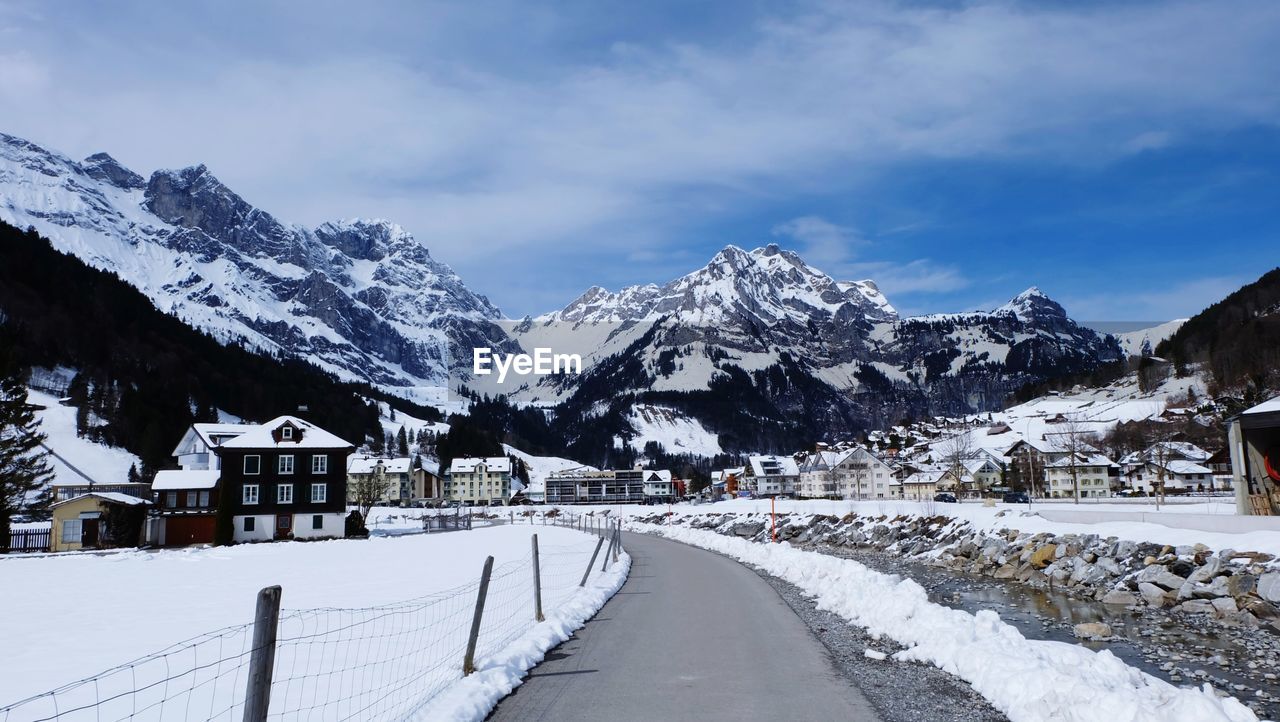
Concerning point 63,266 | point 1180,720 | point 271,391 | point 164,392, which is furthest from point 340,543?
point 63,266

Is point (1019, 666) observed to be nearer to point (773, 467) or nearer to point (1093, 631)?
point (1093, 631)

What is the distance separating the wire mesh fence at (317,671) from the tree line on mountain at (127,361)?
103570 millimetres

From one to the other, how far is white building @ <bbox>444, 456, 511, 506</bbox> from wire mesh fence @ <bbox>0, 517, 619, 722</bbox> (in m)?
165

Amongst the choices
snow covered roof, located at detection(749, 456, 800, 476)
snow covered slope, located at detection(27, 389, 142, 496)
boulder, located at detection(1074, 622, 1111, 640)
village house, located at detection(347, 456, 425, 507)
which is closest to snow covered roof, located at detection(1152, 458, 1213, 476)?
snow covered roof, located at detection(749, 456, 800, 476)

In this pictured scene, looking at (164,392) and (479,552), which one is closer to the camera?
(479,552)

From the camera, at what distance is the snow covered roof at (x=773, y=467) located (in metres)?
178

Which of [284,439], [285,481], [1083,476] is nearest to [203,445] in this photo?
[284,439]

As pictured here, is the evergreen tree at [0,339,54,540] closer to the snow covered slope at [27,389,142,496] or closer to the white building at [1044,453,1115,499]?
the snow covered slope at [27,389,142,496]

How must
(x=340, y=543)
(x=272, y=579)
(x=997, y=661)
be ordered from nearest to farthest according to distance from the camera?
(x=997, y=661)
(x=272, y=579)
(x=340, y=543)

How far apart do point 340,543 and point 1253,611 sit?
2041 inches

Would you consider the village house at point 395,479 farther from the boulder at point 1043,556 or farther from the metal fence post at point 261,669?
the metal fence post at point 261,669

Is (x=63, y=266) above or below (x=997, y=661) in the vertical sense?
above

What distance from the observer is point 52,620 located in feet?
63.9

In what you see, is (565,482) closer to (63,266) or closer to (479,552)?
(63,266)
